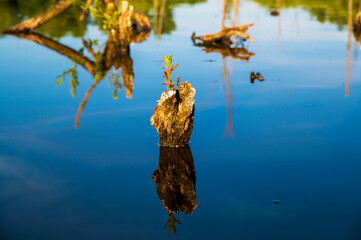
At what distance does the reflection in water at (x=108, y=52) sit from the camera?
469 inches

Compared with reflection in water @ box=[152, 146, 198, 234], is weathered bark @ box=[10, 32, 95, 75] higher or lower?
higher

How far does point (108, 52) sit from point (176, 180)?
9.22m

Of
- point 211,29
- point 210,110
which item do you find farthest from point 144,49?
point 210,110

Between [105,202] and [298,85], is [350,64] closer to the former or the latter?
[298,85]

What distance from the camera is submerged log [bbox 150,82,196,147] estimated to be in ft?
24.4

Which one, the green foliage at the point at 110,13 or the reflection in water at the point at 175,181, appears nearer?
the reflection in water at the point at 175,181

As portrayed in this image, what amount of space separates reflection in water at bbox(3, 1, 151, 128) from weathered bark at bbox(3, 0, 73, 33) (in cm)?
7

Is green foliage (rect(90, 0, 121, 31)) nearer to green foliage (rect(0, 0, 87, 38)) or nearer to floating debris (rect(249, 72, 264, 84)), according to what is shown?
green foliage (rect(0, 0, 87, 38))

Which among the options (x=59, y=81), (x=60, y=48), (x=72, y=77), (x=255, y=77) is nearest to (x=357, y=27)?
(x=255, y=77)

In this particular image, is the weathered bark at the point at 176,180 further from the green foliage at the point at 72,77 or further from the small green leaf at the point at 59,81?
the small green leaf at the point at 59,81

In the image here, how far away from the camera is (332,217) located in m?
5.70

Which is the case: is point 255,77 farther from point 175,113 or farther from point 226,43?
point 175,113

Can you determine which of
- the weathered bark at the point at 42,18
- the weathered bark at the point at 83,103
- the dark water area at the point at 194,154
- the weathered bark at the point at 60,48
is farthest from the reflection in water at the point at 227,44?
the weathered bark at the point at 42,18

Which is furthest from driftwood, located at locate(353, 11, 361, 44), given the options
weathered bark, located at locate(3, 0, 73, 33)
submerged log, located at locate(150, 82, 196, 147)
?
submerged log, located at locate(150, 82, 196, 147)
